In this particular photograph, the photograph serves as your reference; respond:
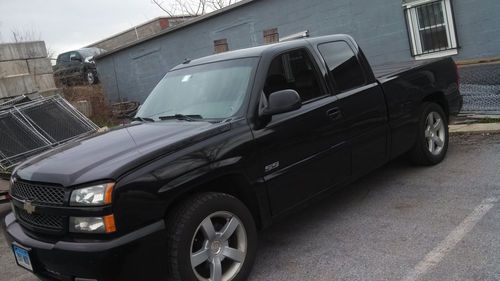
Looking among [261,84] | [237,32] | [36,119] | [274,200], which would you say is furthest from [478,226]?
[237,32]

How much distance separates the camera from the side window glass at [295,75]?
435 cm

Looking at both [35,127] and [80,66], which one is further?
[80,66]

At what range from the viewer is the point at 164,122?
4246 millimetres

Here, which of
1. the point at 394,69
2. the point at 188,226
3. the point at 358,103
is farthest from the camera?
the point at 394,69

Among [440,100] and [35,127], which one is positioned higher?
[35,127]

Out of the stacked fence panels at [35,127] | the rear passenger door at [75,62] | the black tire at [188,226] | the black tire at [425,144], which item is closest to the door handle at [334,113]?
the black tire at [188,226]

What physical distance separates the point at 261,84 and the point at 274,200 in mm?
980

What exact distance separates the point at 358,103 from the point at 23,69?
28.9 ft

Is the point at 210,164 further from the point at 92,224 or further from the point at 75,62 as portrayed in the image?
the point at 75,62

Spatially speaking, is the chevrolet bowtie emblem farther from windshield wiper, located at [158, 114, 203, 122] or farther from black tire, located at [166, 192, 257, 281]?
windshield wiper, located at [158, 114, 203, 122]

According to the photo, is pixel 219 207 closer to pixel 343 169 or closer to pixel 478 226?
pixel 343 169

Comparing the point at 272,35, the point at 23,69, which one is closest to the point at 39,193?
the point at 23,69

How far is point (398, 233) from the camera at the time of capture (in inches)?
171

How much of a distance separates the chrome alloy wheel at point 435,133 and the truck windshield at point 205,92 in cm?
277
